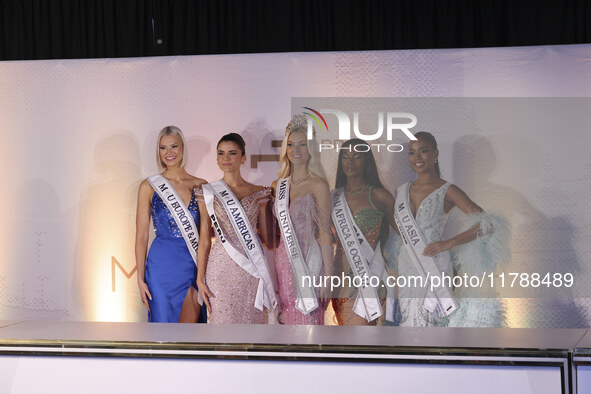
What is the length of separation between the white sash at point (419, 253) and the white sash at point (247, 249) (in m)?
0.91

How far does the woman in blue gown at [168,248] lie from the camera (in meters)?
4.19

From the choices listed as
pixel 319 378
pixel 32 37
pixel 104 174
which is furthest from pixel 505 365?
pixel 32 37

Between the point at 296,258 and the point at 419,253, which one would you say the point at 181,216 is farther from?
the point at 419,253

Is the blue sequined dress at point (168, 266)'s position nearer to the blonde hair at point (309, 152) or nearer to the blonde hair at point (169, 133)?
the blonde hair at point (169, 133)

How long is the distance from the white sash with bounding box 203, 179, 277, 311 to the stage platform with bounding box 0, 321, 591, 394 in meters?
2.51

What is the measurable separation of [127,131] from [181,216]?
→ 0.67 metres

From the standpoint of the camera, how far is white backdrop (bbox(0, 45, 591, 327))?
160 inches

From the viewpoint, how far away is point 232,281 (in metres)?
4.13

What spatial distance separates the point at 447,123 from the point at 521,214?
73cm

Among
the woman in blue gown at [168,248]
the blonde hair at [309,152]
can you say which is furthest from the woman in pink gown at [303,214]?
the woman in blue gown at [168,248]

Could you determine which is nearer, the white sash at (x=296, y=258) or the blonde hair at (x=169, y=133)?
the white sash at (x=296, y=258)

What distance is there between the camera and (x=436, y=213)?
409 centimetres

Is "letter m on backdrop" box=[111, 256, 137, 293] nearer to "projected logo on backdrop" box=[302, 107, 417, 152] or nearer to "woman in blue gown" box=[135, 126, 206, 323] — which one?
"woman in blue gown" box=[135, 126, 206, 323]

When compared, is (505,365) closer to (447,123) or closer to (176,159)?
(447,123)
